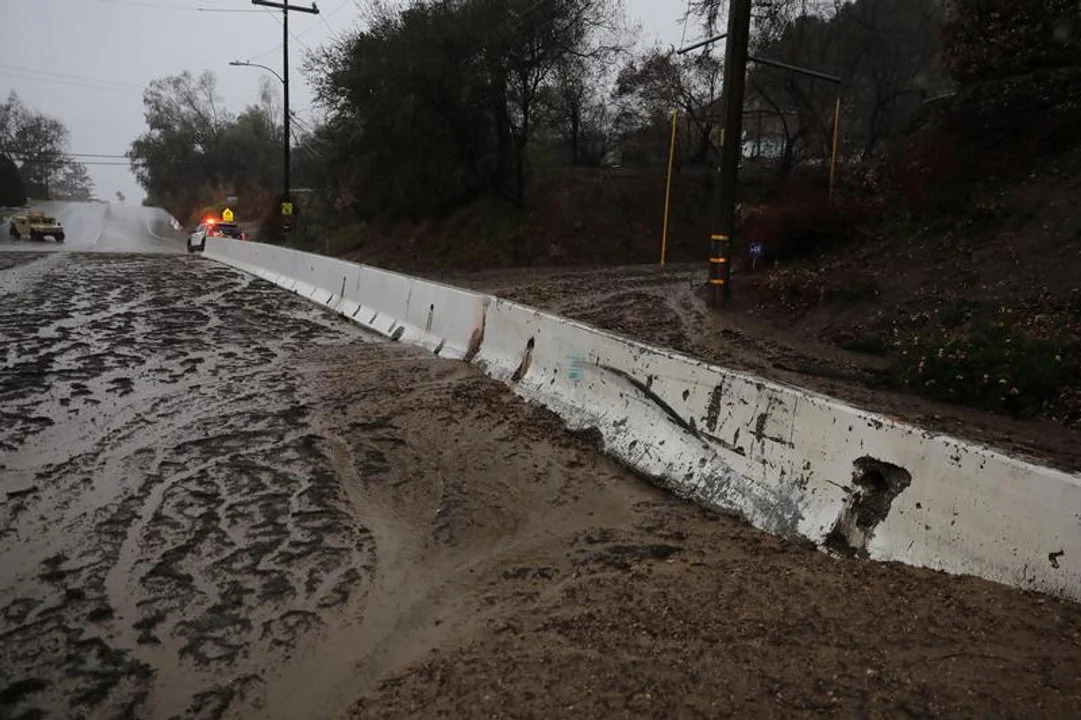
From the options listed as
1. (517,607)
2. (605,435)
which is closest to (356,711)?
(517,607)

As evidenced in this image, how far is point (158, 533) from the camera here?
431 centimetres

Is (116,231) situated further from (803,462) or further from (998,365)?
(803,462)

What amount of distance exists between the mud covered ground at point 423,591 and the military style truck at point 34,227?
2032 inches

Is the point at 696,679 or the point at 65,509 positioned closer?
the point at 696,679

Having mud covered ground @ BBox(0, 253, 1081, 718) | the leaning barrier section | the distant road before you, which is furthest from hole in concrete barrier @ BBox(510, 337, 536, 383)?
the distant road

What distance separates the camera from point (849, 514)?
396 centimetres

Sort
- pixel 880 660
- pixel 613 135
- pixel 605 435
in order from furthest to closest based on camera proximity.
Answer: pixel 613 135 < pixel 605 435 < pixel 880 660

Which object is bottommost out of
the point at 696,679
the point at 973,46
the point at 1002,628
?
the point at 696,679

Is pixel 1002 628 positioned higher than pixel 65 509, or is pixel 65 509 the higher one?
pixel 1002 628

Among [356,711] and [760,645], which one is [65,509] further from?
[760,645]

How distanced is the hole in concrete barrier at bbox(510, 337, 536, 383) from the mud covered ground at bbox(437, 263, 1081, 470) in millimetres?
1751

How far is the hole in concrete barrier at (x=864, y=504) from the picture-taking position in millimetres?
3811

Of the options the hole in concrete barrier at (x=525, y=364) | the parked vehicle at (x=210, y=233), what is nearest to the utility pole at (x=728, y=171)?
the hole in concrete barrier at (x=525, y=364)

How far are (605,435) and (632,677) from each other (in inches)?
115
